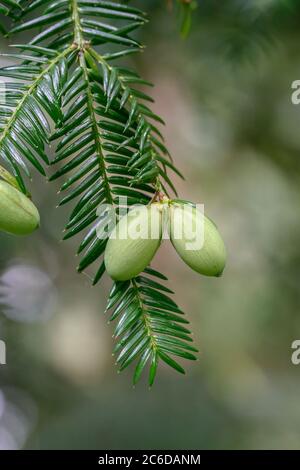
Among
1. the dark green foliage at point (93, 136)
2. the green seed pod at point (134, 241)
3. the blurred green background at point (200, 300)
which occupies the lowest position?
the green seed pod at point (134, 241)

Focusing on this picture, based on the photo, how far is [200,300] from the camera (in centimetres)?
187

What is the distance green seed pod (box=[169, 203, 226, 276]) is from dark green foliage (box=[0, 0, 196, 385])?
0.05 meters

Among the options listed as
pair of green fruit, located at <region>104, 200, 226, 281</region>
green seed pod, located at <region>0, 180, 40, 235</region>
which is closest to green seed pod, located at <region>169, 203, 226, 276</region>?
pair of green fruit, located at <region>104, 200, 226, 281</region>

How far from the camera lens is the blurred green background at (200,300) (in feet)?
4.89

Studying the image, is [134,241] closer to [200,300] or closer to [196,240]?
[196,240]

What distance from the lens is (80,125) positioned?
53cm

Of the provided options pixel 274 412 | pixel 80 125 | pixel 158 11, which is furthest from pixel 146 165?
pixel 274 412

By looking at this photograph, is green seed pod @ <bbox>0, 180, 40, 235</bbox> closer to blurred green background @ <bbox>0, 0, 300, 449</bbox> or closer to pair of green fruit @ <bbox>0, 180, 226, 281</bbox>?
pair of green fruit @ <bbox>0, 180, 226, 281</bbox>

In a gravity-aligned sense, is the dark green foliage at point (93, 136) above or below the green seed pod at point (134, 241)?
above

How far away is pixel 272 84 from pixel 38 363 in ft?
3.29

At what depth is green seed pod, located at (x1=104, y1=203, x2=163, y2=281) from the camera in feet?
1.48

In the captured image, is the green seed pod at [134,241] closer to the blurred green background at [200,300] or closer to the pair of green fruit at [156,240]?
the pair of green fruit at [156,240]

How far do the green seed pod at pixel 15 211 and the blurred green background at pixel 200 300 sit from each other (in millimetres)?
847

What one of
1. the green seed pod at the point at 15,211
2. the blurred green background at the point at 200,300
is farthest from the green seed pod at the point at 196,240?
the blurred green background at the point at 200,300
